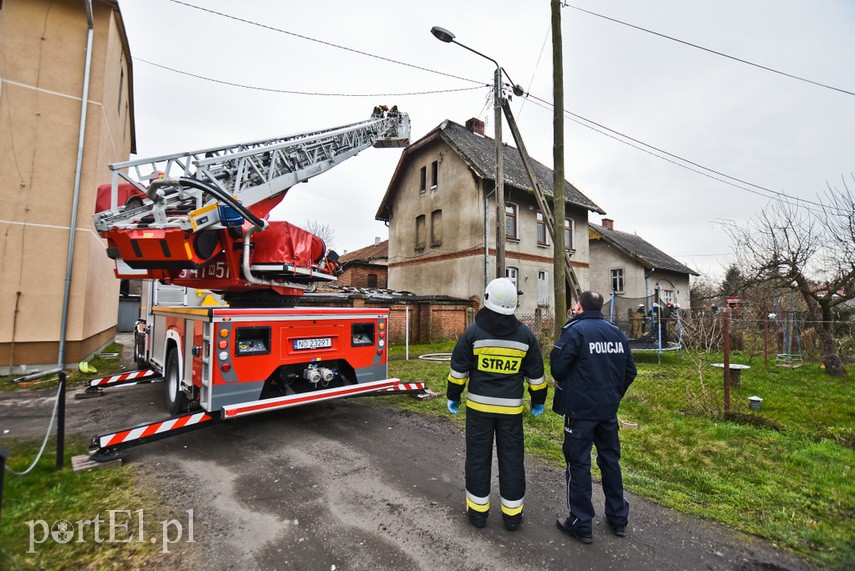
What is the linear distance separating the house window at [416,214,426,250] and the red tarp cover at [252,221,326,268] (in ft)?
52.5

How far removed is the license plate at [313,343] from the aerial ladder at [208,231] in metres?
0.92

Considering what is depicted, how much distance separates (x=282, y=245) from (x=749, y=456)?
5.96 meters

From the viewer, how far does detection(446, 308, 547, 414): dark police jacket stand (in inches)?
121

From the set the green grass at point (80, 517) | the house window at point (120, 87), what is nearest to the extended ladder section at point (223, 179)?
the green grass at point (80, 517)

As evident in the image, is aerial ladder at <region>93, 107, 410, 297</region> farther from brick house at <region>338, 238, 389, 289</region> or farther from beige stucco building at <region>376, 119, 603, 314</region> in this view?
brick house at <region>338, 238, 389, 289</region>

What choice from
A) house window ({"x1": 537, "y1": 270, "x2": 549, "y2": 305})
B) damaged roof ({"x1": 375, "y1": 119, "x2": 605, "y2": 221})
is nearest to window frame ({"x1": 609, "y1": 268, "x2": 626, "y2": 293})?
damaged roof ({"x1": 375, "y1": 119, "x2": 605, "y2": 221})

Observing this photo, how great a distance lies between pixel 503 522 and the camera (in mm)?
3057

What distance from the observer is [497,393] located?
3.06 m

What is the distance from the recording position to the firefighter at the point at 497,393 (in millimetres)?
2998

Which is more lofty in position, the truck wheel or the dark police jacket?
the dark police jacket

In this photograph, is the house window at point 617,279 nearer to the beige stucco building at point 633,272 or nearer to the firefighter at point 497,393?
the beige stucco building at point 633,272

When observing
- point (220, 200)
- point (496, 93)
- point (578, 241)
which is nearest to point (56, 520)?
point (220, 200)

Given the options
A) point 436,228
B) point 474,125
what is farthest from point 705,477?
point 474,125

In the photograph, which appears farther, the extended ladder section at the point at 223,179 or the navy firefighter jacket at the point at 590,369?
the extended ladder section at the point at 223,179
